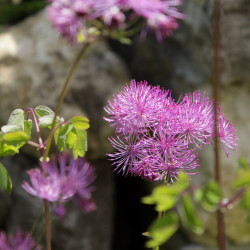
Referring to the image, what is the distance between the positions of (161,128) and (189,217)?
0.19 meters

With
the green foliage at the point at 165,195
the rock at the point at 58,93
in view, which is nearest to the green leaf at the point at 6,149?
the green foliage at the point at 165,195

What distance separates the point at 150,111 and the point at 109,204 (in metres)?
2.45

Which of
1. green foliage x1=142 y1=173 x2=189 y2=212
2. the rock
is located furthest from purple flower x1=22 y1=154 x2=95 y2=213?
the rock

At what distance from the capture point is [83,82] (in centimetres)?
269

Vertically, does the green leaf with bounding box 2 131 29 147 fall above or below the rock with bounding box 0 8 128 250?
below

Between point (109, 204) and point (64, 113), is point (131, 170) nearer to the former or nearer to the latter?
point (64, 113)

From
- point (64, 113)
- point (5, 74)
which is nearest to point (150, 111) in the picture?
point (64, 113)

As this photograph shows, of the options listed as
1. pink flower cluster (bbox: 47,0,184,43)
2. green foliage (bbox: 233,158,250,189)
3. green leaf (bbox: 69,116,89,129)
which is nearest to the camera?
green foliage (bbox: 233,158,250,189)

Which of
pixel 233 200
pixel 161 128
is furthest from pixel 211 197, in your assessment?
pixel 161 128

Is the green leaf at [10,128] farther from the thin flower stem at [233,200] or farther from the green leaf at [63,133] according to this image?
the thin flower stem at [233,200]

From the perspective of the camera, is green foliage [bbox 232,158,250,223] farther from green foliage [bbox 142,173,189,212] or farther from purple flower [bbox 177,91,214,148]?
purple flower [bbox 177,91,214,148]

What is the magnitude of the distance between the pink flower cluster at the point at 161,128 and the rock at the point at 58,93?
77.3 inches

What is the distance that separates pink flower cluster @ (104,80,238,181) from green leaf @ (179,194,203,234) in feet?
0.49

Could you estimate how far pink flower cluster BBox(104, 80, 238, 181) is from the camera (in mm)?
600
